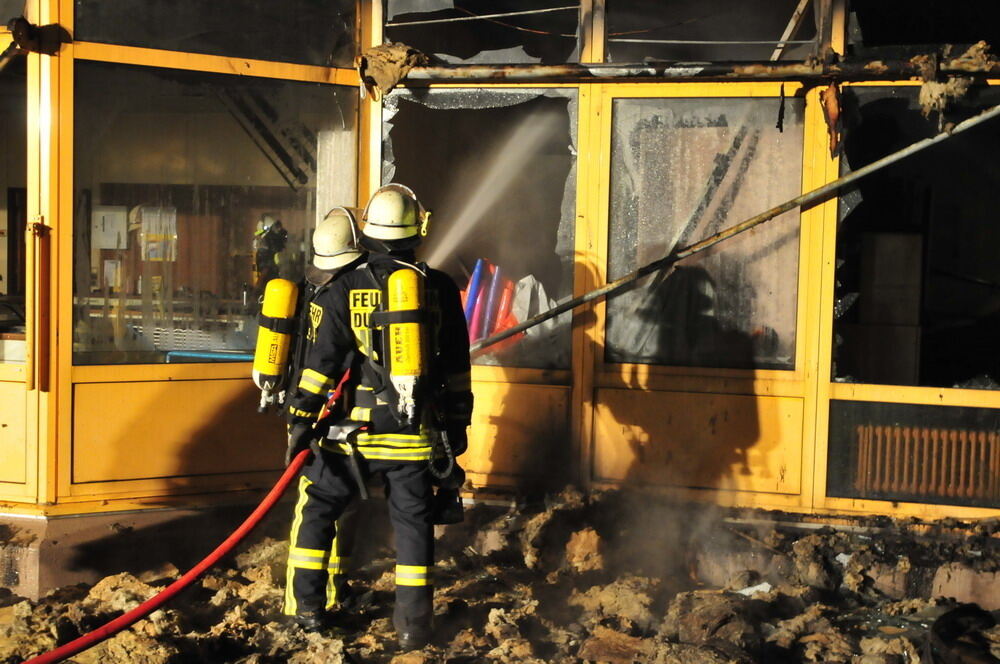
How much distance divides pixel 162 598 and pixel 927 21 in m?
6.39

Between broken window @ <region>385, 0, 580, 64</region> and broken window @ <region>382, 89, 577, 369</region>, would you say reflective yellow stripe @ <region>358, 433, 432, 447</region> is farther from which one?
broken window @ <region>385, 0, 580, 64</region>

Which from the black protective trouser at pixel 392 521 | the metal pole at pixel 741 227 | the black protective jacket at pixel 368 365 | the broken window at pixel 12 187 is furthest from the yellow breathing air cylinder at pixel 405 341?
the broken window at pixel 12 187

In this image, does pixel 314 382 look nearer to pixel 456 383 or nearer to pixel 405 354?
pixel 405 354

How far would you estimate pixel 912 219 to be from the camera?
7.96 metres

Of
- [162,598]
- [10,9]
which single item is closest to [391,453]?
[162,598]

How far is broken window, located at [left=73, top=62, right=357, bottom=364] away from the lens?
536 centimetres

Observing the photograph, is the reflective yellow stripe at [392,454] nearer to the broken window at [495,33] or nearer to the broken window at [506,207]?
the broken window at [506,207]

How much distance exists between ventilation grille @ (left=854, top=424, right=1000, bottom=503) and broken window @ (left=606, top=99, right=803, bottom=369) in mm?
694

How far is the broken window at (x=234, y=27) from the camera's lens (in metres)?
Result: 5.29

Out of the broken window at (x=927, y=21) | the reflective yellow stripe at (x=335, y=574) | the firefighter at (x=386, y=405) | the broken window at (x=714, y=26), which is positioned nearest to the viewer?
the firefighter at (x=386, y=405)

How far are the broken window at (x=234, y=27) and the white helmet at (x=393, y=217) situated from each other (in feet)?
5.46

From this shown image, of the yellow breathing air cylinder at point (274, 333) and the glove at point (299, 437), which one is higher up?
the yellow breathing air cylinder at point (274, 333)

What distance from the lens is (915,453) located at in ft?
18.3

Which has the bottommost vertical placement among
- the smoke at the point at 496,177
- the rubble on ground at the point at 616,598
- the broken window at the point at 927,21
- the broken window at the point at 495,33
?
the rubble on ground at the point at 616,598
